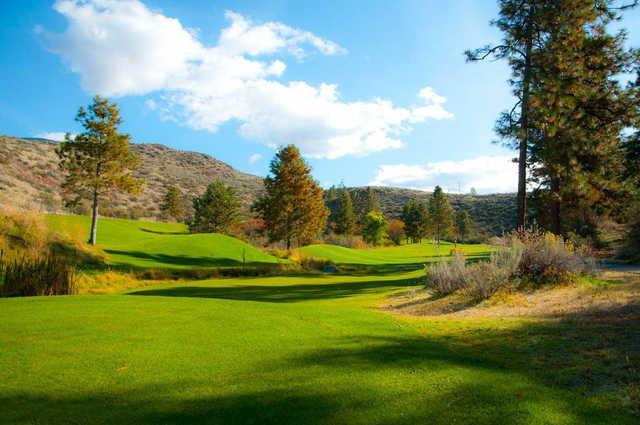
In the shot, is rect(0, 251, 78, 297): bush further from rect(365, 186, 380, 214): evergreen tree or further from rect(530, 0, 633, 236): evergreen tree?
rect(365, 186, 380, 214): evergreen tree

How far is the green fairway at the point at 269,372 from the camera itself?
3258 millimetres

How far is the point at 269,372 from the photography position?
416cm

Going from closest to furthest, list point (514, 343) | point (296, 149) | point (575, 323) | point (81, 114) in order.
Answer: point (514, 343), point (575, 323), point (81, 114), point (296, 149)

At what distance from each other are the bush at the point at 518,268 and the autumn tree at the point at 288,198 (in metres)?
24.9

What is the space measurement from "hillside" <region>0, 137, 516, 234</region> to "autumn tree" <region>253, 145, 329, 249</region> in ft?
55.8

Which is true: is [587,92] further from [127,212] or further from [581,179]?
[127,212]

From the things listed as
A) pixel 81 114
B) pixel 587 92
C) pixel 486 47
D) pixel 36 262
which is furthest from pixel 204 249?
pixel 587 92

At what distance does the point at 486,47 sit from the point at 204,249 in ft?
63.7

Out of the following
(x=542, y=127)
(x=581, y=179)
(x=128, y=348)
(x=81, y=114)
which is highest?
(x=81, y=114)

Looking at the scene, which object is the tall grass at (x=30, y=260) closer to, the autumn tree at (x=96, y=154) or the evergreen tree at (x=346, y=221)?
the autumn tree at (x=96, y=154)

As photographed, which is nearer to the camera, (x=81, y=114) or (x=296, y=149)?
(x=81, y=114)

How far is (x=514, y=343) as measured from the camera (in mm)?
5836

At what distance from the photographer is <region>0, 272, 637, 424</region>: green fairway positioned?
10.7 feet

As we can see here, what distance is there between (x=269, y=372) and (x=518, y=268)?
967 centimetres
